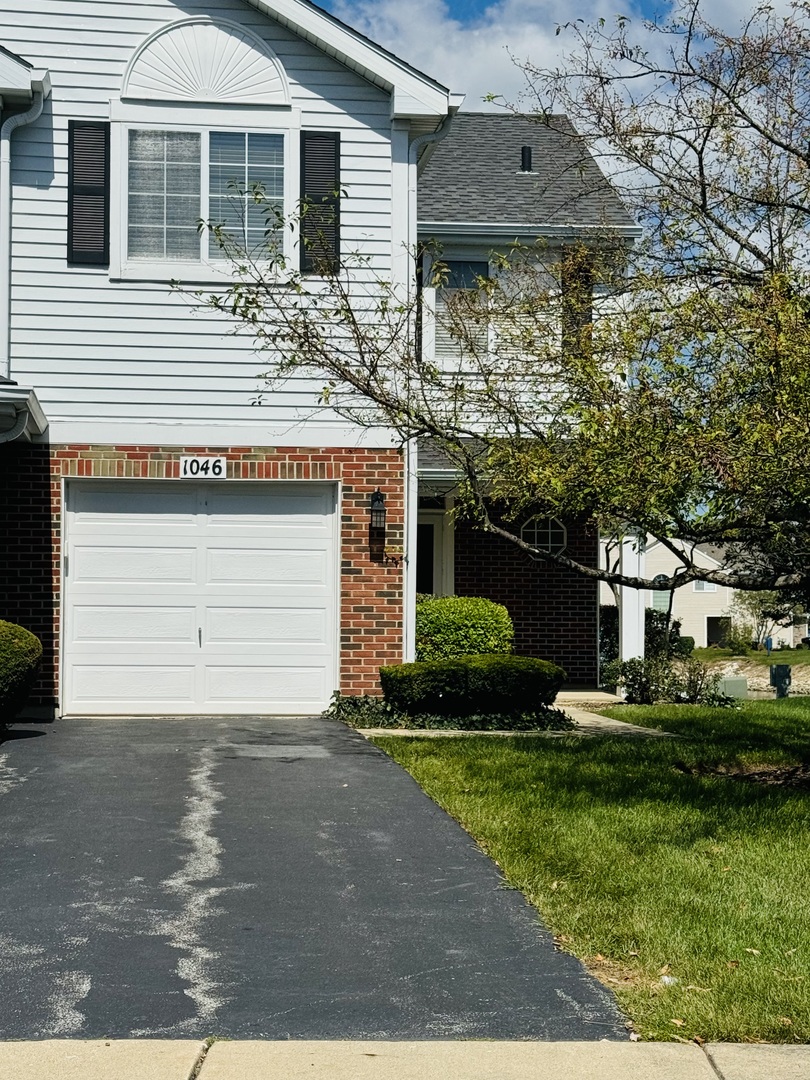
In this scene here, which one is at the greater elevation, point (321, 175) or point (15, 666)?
point (321, 175)

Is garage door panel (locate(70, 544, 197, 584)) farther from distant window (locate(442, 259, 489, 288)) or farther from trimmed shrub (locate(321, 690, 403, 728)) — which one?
distant window (locate(442, 259, 489, 288))

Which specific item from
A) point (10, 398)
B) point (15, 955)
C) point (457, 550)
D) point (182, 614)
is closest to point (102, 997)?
point (15, 955)

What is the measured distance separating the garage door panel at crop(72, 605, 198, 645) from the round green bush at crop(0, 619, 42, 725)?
206 cm

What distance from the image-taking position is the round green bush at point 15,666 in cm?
1109

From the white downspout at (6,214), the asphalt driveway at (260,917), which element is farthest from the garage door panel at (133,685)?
the asphalt driveway at (260,917)

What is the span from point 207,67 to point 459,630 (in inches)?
260

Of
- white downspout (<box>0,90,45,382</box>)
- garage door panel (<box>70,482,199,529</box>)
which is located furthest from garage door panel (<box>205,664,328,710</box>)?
white downspout (<box>0,90,45,382</box>)

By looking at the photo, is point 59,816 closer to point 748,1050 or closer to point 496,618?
point 748,1050

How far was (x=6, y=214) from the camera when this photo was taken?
44.1 feet

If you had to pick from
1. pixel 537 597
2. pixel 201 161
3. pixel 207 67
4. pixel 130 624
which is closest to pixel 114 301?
pixel 201 161

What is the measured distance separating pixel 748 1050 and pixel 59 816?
4.89m

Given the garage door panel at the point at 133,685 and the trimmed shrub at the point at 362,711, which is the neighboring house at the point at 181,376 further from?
the trimmed shrub at the point at 362,711

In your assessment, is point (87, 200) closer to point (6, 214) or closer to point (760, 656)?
point (6, 214)

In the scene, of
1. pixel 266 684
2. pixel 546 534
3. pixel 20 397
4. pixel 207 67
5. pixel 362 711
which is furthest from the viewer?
pixel 546 534
